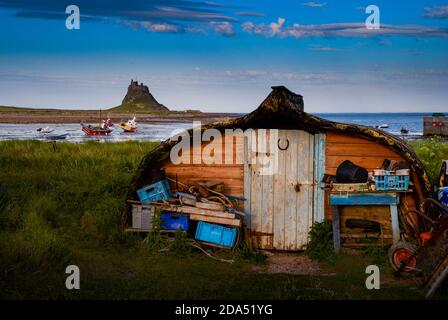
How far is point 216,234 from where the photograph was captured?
9375 millimetres

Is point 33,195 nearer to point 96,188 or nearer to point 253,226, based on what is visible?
point 96,188

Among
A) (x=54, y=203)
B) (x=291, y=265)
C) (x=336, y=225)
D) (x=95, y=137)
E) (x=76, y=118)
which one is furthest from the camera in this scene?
(x=76, y=118)

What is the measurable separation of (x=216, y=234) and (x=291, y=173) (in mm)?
1977

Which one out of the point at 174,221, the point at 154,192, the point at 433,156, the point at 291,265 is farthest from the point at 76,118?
the point at 291,265

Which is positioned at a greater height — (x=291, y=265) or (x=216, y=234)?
(x=216, y=234)

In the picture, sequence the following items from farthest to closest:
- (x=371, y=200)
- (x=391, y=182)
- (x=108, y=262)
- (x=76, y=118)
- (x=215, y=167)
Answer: (x=76, y=118) → (x=215, y=167) → (x=371, y=200) → (x=391, y=182) → (x=108, y=262)

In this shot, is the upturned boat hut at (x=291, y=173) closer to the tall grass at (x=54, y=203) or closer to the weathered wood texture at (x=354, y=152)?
the weathered wood texture at (x=354, y=152)

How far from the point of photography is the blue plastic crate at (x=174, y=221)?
9.51 meters

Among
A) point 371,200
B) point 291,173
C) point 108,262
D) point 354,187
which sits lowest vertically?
point 108,262

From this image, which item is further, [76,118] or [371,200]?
[76,118]

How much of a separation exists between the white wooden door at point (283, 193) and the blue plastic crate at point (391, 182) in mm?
1314

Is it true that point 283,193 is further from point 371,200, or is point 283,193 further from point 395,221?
point 395,221

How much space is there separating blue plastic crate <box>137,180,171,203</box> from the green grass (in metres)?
0.81
